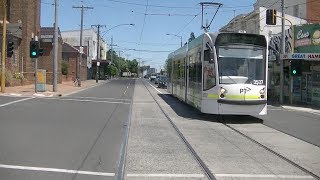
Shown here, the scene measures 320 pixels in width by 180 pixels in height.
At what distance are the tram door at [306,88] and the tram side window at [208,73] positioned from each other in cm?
1646

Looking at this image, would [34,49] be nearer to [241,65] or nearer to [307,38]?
[307,38]

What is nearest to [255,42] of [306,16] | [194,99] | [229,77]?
[229,77]

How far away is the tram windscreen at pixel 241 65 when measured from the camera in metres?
18.6

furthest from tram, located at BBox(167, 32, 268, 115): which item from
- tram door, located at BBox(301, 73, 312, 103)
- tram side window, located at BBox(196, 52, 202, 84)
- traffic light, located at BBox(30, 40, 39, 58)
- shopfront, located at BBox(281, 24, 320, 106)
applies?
traffic light, located at BBox(30, 40, 39, 58)

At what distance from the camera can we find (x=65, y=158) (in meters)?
10.3

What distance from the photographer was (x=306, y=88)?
34562 mm

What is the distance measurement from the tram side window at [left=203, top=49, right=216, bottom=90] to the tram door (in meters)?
16.5

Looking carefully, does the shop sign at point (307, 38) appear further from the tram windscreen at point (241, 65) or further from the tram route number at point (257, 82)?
the tram route number at point (257, 82)

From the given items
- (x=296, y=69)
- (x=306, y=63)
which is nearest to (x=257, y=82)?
(x=296, y=69)

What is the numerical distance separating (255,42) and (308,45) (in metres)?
Answer: 16.1

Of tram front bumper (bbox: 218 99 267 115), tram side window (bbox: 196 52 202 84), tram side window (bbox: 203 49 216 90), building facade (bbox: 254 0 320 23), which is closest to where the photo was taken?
tram front bumper (bbox: 218 99 267 115)

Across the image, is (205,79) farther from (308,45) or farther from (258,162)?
(308,45)

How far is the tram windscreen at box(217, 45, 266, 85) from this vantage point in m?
18.6

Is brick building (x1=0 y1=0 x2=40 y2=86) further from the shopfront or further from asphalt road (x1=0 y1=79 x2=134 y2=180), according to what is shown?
asphalt road (x1=0 y1=79 x2=134 y2=180)
